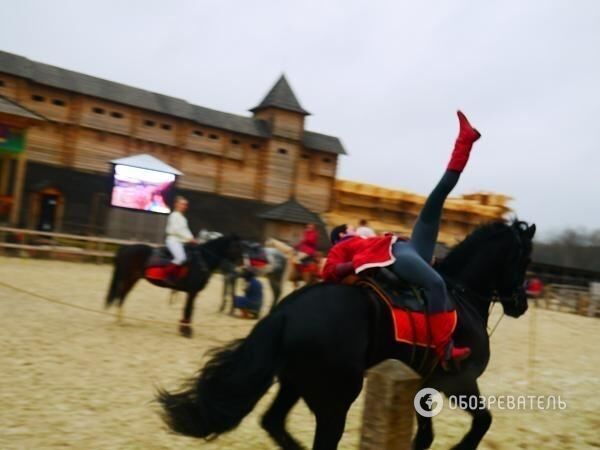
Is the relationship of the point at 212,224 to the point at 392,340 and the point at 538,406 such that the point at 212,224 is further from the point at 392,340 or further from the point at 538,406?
the point at 392,340

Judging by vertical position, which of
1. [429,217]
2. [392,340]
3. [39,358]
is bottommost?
[39,358]

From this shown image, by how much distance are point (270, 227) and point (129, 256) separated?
22549mm

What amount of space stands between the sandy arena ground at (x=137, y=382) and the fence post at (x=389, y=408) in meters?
2.47

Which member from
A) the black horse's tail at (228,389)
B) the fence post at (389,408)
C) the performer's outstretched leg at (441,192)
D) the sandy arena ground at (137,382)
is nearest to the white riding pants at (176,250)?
the sandy arena ground at (137,382)

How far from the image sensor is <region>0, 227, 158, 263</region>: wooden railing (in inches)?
770

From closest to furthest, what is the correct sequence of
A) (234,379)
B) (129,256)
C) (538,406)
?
(234,379) < (538,406) < (129,256)

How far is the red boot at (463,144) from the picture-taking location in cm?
364

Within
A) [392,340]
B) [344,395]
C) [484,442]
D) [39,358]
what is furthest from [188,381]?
[39,358]

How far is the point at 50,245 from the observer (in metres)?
21.3

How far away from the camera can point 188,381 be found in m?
3.45

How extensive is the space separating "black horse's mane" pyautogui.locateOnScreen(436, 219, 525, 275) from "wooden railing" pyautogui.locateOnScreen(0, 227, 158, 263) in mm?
15296

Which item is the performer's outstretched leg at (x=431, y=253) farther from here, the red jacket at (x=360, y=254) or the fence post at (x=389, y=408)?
the fence post at (x=389, y=408)

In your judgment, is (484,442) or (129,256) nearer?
(484,442)

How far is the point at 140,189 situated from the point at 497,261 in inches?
927
